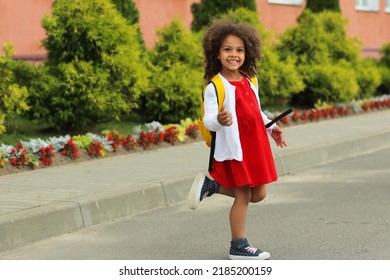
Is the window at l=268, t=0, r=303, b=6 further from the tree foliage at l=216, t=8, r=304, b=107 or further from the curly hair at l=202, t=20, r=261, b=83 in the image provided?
the curly hair at l=202, t=20, r=261, b=83

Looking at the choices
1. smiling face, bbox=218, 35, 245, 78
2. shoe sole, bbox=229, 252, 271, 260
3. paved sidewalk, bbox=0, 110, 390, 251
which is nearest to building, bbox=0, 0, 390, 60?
paved sidewalk, bbox=0, 110, 390, 251

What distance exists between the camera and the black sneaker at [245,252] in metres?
6.23

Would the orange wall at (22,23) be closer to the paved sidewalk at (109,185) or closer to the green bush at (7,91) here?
the paved sidewalk at (109,185)

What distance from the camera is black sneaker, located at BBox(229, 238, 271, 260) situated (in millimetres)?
6234

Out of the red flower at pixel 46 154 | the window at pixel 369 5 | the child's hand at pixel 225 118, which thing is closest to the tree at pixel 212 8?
the red flower at pixel 46 154

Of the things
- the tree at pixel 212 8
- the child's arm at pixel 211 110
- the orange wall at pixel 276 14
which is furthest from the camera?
the orange wall at pixel 276 14

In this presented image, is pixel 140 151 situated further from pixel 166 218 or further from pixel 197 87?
pixel 166 218

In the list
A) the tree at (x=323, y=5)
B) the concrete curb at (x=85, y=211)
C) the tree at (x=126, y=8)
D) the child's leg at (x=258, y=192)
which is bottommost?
the concrete curb at (x=85, y=211)

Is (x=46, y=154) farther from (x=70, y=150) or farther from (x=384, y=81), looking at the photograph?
(x=384, y=81)

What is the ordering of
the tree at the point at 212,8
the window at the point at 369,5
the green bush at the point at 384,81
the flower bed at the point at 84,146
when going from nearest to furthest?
the flower bed at the point at 84,146 → the tree at the point at 212,8 → the green bush at the point at 384,81 → the window at the point at 369,5

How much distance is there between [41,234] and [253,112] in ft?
6.97

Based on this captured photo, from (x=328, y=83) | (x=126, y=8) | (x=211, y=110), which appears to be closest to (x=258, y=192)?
(x=211, y=110)

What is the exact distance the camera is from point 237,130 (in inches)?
240

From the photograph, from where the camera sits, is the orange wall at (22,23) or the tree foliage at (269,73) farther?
the tree foliage at (269,73)
